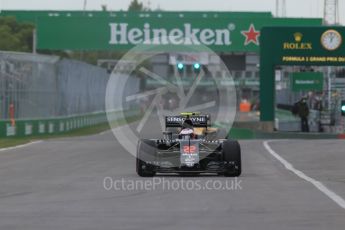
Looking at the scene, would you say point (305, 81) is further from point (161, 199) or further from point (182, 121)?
point (161, 199)

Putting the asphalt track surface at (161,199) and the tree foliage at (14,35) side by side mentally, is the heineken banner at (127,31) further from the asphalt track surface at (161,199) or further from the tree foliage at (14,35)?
the tree foliage at (14,35)

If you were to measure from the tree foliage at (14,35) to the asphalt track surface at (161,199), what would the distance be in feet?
223

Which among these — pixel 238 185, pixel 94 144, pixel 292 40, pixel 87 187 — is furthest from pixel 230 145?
pixel 292 40

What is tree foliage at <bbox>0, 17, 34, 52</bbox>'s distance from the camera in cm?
9119

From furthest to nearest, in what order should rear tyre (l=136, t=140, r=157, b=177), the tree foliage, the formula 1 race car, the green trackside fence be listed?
the tree foliage < the green trackside fence < rear tyre (l=136, t=140, r=157, b=177) < the formula 1 race car

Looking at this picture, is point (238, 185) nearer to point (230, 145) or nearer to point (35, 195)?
point (230, 145)

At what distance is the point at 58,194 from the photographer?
15.6 m

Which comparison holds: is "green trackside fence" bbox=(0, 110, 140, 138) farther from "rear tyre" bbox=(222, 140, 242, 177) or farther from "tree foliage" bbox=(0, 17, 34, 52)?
"tree foliage" bbox=(0, 17, 34, 52)

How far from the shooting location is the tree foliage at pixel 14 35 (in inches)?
3590

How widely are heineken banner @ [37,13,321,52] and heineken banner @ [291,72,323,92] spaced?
678 cm

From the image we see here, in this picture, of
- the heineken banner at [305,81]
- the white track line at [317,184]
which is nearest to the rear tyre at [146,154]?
the white track line at [317,184]

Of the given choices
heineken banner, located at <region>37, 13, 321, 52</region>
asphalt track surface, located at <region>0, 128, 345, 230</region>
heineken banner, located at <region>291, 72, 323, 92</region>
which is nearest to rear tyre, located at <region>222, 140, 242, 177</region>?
asphalt track surface, located at <region>0, 128, 345, 230</region>

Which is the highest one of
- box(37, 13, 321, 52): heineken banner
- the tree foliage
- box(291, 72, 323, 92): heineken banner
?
the tree foliage

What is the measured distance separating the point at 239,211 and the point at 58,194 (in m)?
3.77
